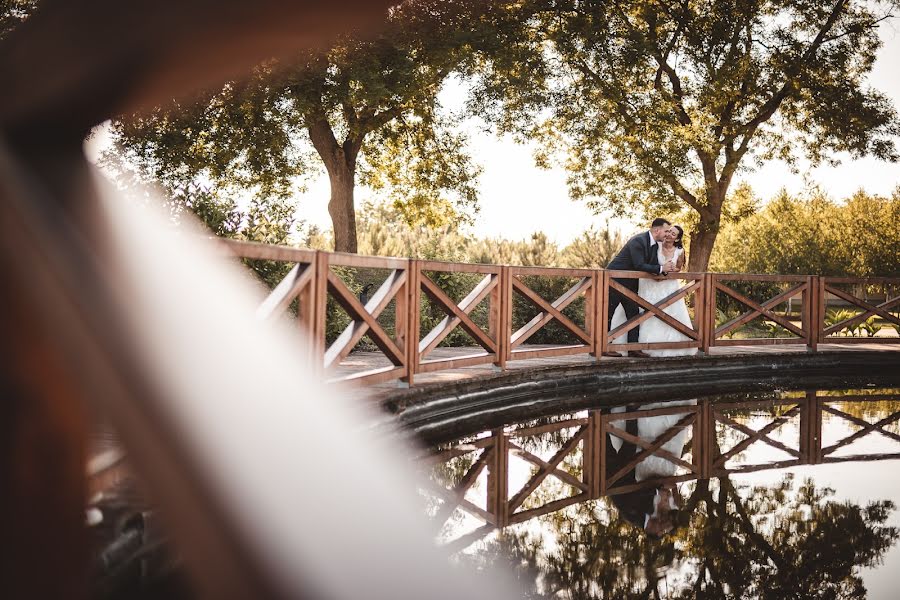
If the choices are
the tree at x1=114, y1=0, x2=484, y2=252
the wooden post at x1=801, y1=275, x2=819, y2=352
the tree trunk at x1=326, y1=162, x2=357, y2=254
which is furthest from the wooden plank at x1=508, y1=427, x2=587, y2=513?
the tree trunk at x1=326, y1=162, x2=357, y2=254

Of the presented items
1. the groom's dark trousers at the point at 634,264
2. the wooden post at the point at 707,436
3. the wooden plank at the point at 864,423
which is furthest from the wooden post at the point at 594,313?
the wooden plank at the point at 864,423

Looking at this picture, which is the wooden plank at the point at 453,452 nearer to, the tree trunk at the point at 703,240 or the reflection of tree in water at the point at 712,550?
the reflection of tree in water at the point at 712,550

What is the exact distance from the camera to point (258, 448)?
12.5 ft

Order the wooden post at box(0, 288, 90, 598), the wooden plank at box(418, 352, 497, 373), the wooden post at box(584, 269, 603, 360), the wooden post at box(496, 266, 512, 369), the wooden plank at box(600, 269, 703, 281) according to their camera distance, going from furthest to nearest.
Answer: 1. the wooden plank at box(600, 269, 703, 281)
2. the wooden post at box(584, 269, 603, 360)
3. the wooden post at box(496, 266, 512, 369)
4. the wooden plank at box(418, 352, 497, 373)
5. the wooden post at box(0, 288, 90, 598)

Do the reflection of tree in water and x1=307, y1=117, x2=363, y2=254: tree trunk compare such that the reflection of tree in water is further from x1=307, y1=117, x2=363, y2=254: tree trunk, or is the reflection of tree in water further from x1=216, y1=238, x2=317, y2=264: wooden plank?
x1=307, y1=117, x2=363, y2=254: tree trunk

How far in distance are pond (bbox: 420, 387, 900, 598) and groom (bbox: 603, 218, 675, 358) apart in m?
3.07

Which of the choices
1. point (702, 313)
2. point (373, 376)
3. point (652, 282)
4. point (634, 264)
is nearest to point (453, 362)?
point (373, 376)

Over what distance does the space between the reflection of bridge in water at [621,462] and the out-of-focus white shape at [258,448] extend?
1.56 ft

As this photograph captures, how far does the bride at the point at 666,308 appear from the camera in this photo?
10578mm

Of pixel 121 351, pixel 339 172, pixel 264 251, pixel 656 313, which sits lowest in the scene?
pixel 656 313

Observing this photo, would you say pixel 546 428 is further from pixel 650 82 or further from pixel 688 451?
pixel 650 82

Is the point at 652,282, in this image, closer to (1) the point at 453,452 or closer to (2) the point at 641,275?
Answer: (2) the point at 641,275

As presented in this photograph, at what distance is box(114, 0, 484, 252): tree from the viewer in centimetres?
1334

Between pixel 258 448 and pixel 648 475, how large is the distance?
2845mm
